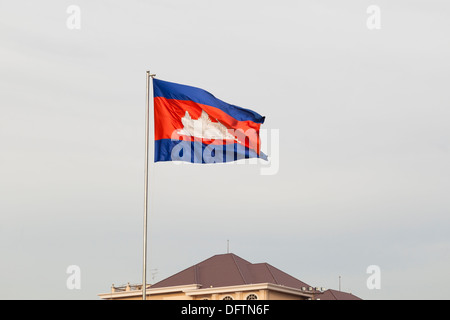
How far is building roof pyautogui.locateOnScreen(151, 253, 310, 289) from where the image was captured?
76312mm

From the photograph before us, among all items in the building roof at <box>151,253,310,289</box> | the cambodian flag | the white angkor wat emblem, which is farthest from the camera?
the building roof at <box>151,253,310,289</box>

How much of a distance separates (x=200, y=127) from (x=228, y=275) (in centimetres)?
4839

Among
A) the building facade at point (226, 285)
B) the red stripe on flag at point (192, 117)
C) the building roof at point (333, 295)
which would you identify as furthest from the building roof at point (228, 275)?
the red stripe on flag at point (192, 117)

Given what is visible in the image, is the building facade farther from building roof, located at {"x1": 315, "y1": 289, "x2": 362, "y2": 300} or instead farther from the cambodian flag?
the cambodian flag

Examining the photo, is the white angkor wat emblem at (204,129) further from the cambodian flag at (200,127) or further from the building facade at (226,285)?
the building facade at (226,285)

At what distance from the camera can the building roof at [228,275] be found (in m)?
76.3

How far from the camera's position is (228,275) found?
76.9m

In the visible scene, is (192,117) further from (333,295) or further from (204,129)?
(333,295)

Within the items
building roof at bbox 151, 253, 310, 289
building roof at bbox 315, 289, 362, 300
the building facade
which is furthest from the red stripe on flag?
building roof at bbox 315, 289, 362, 300
